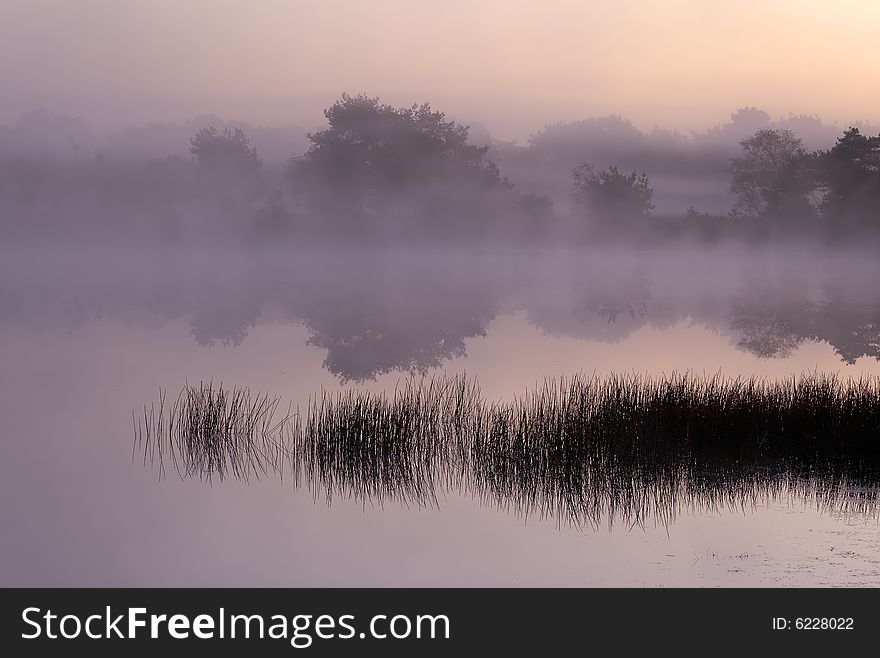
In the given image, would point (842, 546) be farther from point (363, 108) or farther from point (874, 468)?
point (363, 108)

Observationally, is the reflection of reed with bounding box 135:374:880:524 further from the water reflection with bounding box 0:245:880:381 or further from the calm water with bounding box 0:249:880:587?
the water reflection with bounding box 0:245:880:381

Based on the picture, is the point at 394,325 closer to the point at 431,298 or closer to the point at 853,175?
the point at 431,298

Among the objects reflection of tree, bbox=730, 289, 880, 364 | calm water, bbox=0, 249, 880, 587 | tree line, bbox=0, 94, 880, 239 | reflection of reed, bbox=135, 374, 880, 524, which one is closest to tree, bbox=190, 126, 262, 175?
tree line, bbox=0, 94, 880, 239

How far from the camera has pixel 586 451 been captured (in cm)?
1179

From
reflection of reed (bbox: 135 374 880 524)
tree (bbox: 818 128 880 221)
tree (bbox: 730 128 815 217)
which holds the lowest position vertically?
reflection of reed (bbox: 135 374 880 524)

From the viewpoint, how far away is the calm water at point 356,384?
8.79 m

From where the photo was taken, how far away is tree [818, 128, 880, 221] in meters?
64.8

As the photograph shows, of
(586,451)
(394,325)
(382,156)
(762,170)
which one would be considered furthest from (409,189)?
(586,451)

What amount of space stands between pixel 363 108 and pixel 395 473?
225ft

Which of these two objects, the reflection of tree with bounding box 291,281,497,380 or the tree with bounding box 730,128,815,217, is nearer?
the reflection of tree with bounding box 291,281,497,380

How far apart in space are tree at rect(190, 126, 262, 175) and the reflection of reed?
244ft
